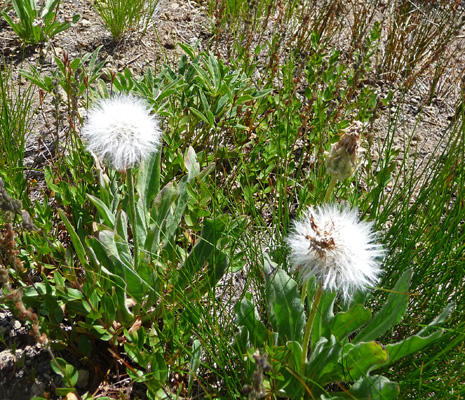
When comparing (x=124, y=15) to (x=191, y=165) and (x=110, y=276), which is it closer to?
(x=191, y=165)

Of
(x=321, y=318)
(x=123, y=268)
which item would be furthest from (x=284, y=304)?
(x=123, y=268)

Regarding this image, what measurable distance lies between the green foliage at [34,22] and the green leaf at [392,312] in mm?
2644


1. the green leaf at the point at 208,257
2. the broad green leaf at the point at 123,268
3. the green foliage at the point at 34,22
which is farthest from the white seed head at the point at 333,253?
the green foliage at the point at 34,22

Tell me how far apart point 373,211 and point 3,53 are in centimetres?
259

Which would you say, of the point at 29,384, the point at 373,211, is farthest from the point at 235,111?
the point at 29,384

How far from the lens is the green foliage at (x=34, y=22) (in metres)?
3.13

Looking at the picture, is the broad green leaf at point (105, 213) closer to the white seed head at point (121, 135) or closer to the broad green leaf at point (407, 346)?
the white seed head at point (121, 135)

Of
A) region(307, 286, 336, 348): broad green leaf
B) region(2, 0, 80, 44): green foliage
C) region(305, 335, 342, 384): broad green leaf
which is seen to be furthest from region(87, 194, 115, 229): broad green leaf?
region(2, 0, 80, 44): green foliage

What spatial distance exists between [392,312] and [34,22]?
9.54ft

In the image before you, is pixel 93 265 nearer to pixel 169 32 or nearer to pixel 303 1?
pixel 169 32

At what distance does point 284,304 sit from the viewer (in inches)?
69.5

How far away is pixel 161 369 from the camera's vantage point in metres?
1.72

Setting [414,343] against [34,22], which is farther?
[34,22]

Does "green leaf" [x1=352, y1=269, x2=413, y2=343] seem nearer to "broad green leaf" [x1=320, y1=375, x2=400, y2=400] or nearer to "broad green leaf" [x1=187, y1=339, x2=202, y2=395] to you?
"broad green leaf" [x1=320, y1=375, x2=400, y2=400]
